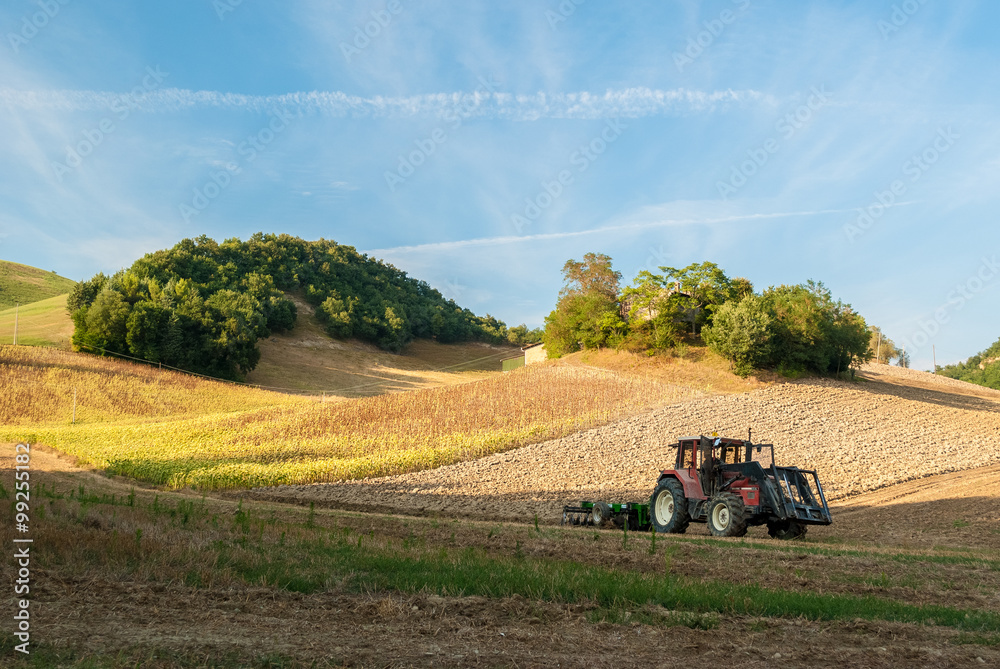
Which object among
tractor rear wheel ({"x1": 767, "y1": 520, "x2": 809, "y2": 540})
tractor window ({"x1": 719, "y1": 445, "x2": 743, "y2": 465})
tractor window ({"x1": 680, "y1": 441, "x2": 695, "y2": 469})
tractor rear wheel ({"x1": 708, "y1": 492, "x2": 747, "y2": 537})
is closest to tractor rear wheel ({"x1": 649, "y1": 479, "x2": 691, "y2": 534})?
tractor window ({"x1": 680, "y1": 441, "x2": 695, "y2": 469})

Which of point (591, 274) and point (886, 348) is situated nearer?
point (591, 274)

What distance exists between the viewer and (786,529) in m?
14.9

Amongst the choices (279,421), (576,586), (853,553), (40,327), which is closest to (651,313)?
(279,421)

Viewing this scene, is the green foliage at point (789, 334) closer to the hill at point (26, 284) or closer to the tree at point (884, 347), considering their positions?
the tree at point (884, 347)

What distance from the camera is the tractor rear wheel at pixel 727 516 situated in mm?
14047

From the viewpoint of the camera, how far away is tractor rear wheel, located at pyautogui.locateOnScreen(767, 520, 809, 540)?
48.5ft

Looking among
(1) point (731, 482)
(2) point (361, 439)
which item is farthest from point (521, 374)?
(1) point (731, 482)

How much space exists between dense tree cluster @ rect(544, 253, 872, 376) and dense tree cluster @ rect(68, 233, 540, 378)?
1264 inches

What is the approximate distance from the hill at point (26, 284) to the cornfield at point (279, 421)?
55087 millimetres

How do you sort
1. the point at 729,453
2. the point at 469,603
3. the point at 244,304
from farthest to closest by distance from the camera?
the point at 244,304 < the point at 729,453 < the point at 469,603

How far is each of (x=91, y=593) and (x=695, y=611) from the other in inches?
262

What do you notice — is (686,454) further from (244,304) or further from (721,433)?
(244,304)

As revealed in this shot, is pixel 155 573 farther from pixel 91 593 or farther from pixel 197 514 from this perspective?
pixel 197 514

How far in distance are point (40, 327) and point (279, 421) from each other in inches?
1762
